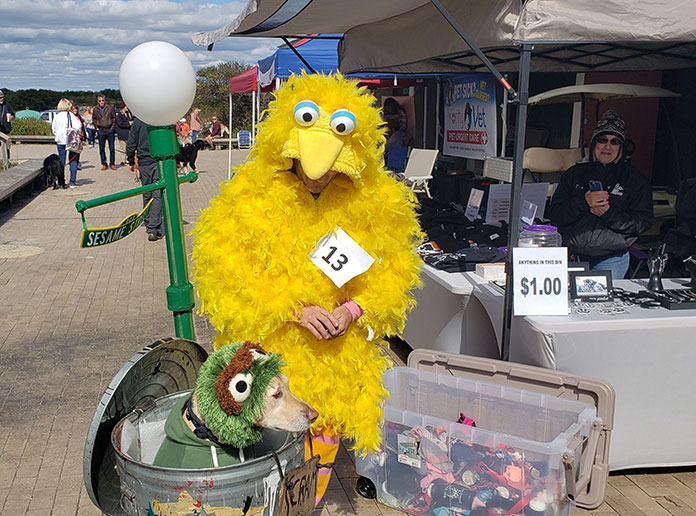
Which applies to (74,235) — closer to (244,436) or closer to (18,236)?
(18,236)

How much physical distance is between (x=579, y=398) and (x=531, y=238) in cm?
98

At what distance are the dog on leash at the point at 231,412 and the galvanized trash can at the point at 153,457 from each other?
0.09 meters

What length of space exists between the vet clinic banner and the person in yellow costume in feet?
12.3

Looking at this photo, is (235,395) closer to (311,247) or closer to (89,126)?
(311,247)

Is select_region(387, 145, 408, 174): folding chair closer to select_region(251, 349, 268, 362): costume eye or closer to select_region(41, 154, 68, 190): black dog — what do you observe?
select_region(41, 154, 68, 190): black dog

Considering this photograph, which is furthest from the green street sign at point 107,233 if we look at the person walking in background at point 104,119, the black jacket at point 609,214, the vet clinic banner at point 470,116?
the person walking in background at point 104,119

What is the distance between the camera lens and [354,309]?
2479 millimetres

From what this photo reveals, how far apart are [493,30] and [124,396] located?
237cm

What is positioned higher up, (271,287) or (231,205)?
(231,205)

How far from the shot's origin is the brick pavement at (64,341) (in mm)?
3342

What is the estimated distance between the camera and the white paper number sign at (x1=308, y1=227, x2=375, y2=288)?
2.39 m

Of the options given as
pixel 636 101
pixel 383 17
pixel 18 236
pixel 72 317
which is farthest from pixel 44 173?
pixel 636 101

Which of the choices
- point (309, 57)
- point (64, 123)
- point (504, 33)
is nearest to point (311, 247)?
Result: point (504, 33)

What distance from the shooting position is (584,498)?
→ 2.95 m
